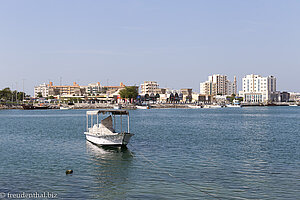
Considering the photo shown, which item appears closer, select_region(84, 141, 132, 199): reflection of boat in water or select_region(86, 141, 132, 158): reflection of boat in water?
select_region(84, 141, 132, 199): reflection of boat in water

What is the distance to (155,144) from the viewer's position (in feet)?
156

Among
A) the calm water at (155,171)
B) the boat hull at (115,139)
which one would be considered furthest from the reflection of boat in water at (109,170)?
the boat hull at (115,139)

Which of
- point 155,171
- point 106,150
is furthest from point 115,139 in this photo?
point 155,171

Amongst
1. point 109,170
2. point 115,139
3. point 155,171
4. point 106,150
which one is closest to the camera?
point 155,171

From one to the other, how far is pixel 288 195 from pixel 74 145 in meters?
30.8

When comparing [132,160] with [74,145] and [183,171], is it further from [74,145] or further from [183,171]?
[74,145]

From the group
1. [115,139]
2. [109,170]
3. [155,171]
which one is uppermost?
[115,139]

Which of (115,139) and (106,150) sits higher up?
(115,139)

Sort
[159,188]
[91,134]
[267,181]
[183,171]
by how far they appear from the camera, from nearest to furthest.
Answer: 1. [159,188]
2. [267,181]
3. [183,171]
4. [91,134]

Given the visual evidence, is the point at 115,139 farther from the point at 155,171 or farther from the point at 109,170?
the point at 155,171

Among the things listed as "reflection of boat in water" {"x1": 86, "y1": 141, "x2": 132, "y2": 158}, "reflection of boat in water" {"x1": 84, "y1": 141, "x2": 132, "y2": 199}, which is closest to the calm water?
"reflection of boat in water" {"x1": 84, "y1": 141, "x2": 132, "y2": 199}

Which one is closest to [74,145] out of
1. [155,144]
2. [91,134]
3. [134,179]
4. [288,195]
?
[91,134]

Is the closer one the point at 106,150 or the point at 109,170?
the point at 109,170

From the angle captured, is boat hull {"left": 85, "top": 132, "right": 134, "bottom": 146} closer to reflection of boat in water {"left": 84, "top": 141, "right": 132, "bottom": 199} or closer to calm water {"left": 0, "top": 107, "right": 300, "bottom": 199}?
reflection of boat in water {"left": 84, "top": 141, "right": 132, "bottom": 199}
